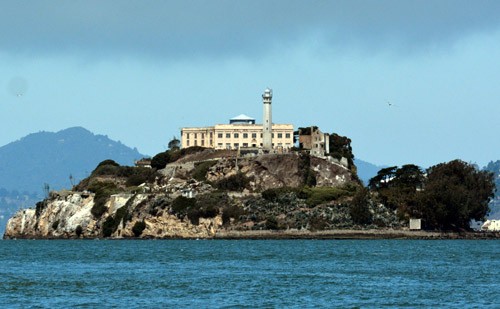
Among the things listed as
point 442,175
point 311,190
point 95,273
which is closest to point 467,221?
point 442,175

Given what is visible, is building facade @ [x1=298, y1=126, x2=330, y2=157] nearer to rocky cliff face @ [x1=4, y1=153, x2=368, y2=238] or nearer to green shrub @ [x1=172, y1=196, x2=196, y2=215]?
rocky cliff face @ [x1=4, y1=153, x2=368, y2=238]

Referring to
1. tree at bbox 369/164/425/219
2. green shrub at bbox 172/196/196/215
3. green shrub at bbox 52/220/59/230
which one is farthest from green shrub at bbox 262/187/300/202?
green shrub at bbox 52/220/59/230

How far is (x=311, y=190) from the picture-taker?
526 feet

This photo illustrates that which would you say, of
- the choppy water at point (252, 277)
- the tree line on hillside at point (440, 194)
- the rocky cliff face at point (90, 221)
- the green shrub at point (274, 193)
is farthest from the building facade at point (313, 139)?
the choppy water at point (252, 277)

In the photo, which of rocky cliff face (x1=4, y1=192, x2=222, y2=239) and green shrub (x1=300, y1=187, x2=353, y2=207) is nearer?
green shrub (x1=300, y1=187, x2=353, y2=207)

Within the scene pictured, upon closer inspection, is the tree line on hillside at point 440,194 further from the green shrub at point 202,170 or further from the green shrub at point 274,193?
the green shrub at point 202,170

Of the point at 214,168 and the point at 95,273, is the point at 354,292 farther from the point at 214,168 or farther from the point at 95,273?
the point at 214,168

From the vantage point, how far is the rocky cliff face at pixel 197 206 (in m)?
154

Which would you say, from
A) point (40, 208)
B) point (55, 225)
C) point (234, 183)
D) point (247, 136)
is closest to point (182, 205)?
point (234, 183)

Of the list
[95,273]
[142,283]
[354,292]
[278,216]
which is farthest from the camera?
[278,216]

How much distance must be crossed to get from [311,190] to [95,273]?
80750 mm

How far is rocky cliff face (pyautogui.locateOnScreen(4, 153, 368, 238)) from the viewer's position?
154m

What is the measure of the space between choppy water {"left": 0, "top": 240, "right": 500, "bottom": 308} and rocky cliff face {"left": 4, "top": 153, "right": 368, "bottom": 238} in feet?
107

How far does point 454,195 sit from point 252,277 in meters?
77.8
